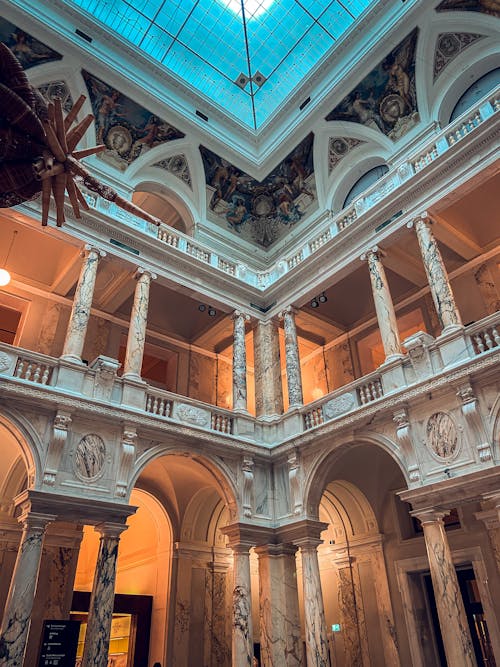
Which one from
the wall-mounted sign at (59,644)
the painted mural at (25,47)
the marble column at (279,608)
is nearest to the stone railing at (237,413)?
the marble column at (279,608)

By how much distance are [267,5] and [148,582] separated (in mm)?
15153

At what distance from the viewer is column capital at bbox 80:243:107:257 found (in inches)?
429

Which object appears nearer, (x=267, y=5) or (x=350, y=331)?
(x=267, y=5)

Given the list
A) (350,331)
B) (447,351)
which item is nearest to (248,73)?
(350,331)

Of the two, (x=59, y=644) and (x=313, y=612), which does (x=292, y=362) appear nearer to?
(x=313, y=612)

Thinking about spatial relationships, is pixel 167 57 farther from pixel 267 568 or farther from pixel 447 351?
pixel 267 568

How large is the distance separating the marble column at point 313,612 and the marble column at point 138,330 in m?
4.68

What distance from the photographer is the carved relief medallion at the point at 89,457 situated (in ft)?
28.5

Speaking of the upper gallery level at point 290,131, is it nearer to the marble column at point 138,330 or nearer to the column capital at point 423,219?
the column capital at point 423,219

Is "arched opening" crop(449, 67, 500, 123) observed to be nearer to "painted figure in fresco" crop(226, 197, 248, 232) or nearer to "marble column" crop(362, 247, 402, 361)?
"marble column" crop(362, 247, 402, 361)

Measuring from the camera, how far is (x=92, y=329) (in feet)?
43.7

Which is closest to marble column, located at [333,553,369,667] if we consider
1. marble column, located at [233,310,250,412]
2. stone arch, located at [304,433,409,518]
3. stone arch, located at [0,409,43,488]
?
stone arch, located at [304,433,409,518]

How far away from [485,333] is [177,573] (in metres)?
8.90

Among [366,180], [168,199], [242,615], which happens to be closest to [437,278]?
[366,180]
